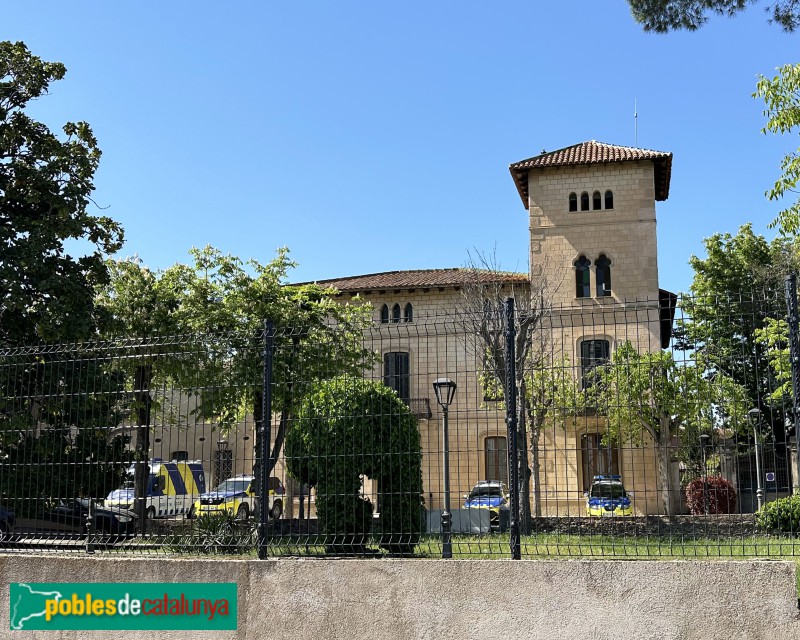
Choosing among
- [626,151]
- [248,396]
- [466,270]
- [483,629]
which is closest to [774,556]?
[483,629]

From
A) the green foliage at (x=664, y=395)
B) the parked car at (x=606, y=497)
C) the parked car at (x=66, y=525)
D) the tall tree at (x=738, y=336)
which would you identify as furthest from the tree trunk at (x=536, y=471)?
the parked car at (x=66, y=525)

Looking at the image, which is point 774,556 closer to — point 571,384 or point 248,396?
point 571,384

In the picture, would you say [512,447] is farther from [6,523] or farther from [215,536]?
[6,523]

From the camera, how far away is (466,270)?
2945 centimetres

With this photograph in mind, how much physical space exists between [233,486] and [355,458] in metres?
1.35

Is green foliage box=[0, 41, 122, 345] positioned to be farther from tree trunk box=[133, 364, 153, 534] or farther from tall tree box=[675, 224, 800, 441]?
tall tree box=[675, 224, 800, 441]

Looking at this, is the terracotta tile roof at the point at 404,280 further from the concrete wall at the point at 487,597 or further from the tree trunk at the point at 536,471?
the concrete wall at the point at 487,597

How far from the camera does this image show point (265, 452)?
7.82 meters

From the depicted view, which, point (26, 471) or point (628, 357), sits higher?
point (628, 357)

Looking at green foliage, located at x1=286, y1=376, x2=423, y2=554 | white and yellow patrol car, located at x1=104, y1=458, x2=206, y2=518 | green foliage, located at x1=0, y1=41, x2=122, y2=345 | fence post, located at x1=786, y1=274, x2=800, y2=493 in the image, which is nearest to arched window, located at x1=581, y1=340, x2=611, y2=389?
fence post, located at x1=786, y1=274, x2=800, y2=493

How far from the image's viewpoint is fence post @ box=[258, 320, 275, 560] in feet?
25.2

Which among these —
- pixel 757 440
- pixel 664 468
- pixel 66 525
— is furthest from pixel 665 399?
pixel 66 525

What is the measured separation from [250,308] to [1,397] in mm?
15893

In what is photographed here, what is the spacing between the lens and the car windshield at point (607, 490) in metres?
7.01
